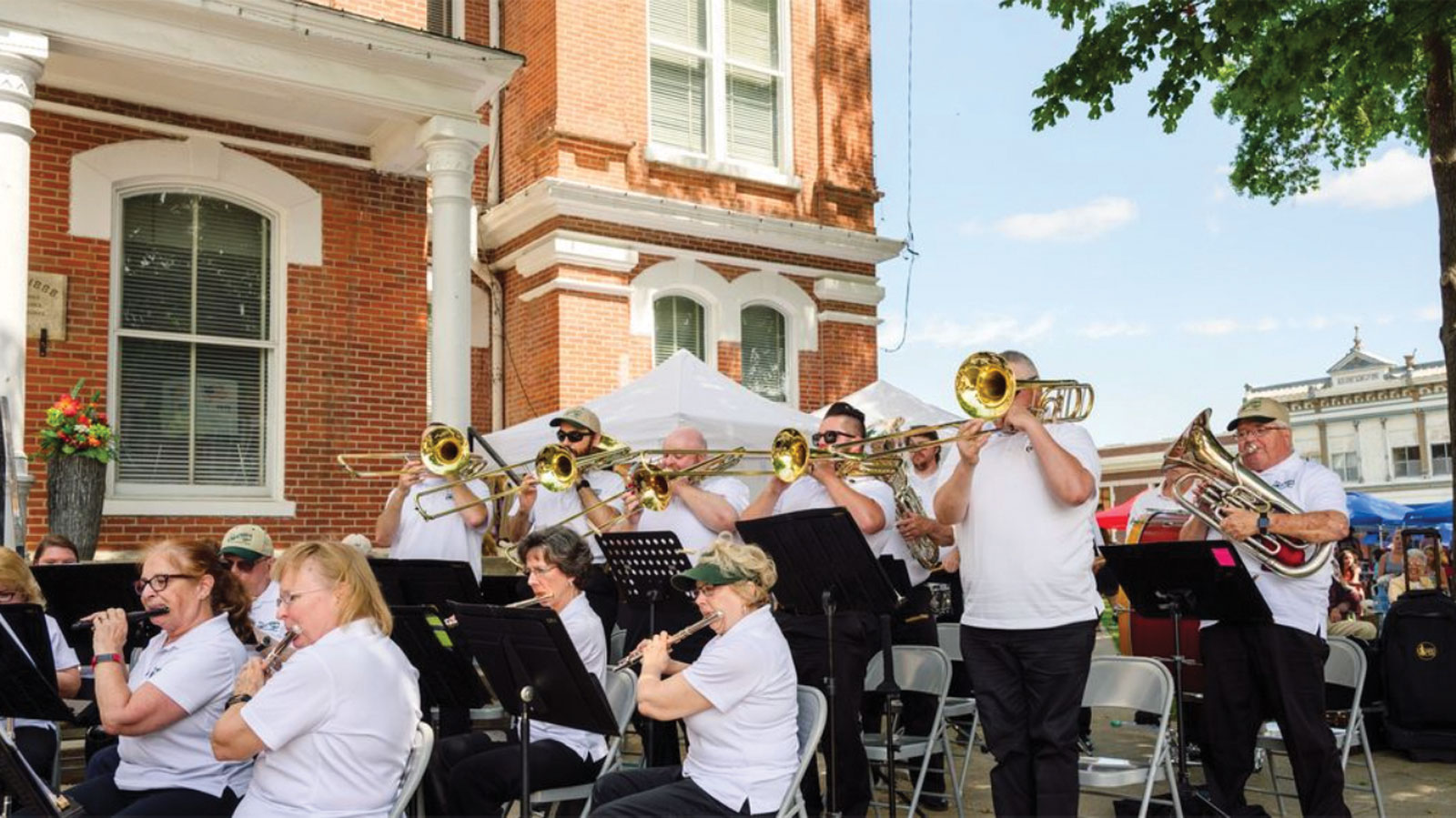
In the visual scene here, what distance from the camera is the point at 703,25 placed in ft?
51.2

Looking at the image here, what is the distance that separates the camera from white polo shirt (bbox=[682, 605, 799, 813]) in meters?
4.61

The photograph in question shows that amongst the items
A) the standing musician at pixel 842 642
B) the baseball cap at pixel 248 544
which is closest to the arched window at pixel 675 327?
the standing musician at pixel 842 642

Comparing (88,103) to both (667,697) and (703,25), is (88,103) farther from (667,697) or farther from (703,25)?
(667,697)

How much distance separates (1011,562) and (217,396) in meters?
8.37

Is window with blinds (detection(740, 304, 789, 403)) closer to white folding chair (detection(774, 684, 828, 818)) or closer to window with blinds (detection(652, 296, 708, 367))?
window with blinds (detection(652, 296, 708, 367))

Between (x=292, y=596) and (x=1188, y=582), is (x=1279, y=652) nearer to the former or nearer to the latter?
(x=1188, y=582)

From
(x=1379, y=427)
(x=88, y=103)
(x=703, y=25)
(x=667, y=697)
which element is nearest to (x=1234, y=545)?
(x=667, y=697)

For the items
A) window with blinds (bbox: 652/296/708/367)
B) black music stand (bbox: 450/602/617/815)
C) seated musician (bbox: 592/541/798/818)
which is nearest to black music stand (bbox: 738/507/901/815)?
seated musician (bbox: 592/541/798/818)

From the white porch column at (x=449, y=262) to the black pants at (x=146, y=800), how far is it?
6.07 m

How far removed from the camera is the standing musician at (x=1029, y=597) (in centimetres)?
521

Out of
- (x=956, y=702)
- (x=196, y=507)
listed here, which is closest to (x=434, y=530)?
(x=956, y=702)

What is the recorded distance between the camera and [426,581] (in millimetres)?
6660

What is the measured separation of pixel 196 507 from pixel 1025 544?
8090 mm

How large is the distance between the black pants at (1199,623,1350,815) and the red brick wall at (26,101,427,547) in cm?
806
